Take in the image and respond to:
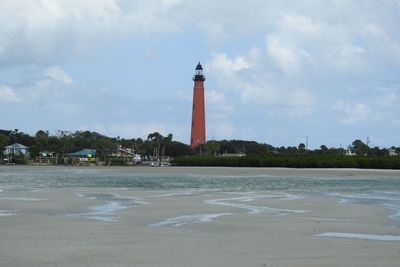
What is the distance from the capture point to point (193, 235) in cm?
1662

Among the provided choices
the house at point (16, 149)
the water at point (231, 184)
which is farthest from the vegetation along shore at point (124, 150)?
the water at point (231, 184)

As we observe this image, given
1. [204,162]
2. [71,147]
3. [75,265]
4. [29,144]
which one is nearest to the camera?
[75,265]

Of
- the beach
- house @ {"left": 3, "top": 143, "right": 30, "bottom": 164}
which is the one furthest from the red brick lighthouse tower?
the beach

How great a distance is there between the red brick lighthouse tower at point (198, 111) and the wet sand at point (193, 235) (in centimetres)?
9240

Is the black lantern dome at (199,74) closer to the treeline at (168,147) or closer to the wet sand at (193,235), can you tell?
the treeline at (168,147)

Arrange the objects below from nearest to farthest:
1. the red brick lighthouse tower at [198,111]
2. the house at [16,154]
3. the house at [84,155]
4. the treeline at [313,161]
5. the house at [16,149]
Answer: the treeline at [313,161], the red brick lighthouse tower at [198,111], the house at [16,154], the house at [84,155], the house at [16,149]

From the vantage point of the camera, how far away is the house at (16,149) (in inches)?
6517

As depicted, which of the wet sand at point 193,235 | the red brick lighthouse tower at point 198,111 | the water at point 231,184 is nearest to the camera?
the wet sand at point 193,235

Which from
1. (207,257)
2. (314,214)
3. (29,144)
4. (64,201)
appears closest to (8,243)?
(207,257)

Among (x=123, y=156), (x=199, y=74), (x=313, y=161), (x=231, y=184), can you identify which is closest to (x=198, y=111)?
(x=199, y=74)

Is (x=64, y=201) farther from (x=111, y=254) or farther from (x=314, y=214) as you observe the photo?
(x=111, y=254)

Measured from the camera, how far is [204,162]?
116 m

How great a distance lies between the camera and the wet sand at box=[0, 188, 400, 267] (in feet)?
41.5

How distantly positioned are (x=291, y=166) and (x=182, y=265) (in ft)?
284
